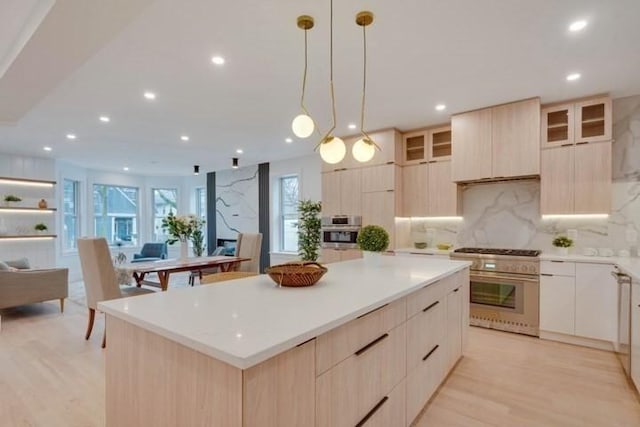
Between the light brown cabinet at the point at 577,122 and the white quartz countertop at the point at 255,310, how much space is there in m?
2.62

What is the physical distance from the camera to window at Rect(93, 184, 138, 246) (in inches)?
316

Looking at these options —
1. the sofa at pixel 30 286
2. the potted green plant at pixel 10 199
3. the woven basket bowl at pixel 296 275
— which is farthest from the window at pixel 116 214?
the woven basket bowl at pixel 296 275

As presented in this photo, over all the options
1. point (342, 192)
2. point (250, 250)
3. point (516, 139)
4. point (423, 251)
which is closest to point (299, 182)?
point (342, 192)

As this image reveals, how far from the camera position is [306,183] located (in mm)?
6469

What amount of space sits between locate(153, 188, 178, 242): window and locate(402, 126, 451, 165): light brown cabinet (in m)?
7.00

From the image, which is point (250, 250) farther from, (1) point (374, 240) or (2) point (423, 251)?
(1) point (374, 240)

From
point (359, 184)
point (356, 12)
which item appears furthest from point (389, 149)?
point (356, 12)

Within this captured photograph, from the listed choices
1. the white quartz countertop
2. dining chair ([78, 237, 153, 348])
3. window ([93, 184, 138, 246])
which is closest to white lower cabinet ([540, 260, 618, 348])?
the white quartz countertop

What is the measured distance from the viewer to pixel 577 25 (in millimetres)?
2203

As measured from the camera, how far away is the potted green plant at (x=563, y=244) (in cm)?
367

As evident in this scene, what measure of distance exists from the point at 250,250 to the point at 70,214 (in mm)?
4916

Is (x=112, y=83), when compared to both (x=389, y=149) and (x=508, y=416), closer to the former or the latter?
(x=389, y=149)

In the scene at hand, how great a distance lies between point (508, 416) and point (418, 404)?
68 centimetres

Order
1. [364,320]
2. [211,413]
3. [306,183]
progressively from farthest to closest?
[306,183] < [364,320] < [211,413]
